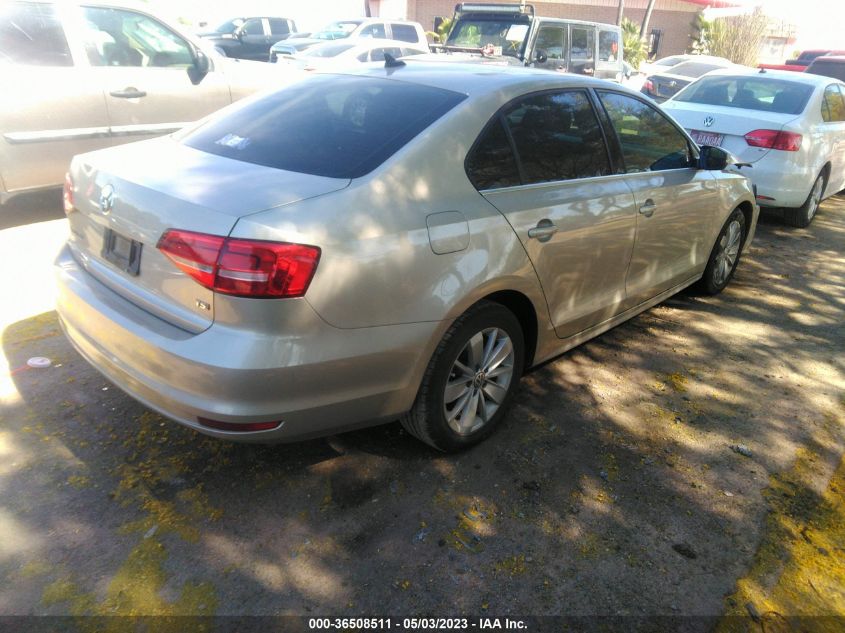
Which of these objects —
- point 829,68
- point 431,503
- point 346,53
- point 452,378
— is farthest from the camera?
point 829,68

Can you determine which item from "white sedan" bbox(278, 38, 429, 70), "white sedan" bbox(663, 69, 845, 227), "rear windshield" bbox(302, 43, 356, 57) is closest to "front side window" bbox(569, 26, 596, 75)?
"white sedan" bbox(278, 38, 429, 70)

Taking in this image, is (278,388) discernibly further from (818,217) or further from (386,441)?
(818,217)

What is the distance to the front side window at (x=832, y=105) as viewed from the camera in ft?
23.7

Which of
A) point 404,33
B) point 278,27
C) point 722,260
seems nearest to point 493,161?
point 722,260

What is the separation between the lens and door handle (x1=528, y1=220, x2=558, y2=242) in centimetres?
303

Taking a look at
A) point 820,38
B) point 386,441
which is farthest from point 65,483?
point 820,38

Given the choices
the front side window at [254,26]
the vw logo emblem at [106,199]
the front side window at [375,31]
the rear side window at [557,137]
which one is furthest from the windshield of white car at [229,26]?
the vw logo emblem at [106,199]

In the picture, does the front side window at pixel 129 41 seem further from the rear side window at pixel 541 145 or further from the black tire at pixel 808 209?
the black tire at pixel 808 209

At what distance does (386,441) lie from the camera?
3203 millimetres

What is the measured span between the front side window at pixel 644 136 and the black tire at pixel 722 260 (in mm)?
900

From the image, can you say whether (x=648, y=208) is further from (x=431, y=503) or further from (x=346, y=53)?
(x=346, y=53)

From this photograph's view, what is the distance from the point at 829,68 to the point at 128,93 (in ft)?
42.9

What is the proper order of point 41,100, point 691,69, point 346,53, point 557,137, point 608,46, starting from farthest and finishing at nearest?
point 691,69
point 608,46
point 346,53
point 41,100
point 557,137

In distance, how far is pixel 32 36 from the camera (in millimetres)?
5543
